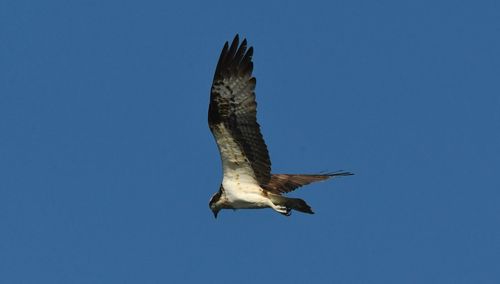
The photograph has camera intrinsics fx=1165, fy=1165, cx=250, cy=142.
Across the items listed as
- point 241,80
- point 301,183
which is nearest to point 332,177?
point 301,183

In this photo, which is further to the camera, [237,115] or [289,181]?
[289,181]

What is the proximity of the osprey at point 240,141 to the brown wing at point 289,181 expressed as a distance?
0.03m

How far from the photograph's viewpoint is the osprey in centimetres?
1512

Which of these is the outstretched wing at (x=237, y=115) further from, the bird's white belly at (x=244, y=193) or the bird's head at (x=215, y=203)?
the bird's head at (x=215, y=203)

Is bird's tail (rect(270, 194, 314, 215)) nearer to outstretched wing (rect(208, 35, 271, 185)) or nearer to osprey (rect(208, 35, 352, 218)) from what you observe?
osprey (rect(208, 35, 352, 218))

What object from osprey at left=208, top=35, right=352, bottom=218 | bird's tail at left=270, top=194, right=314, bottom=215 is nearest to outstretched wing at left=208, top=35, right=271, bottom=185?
osprey at left=208, top=35, right=352, bottom=218

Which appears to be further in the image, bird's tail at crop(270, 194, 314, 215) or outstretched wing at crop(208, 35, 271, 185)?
bird's tail at crop(270, 194, 314, 215)

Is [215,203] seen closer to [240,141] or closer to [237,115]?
[240,141]

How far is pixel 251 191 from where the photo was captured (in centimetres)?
1598

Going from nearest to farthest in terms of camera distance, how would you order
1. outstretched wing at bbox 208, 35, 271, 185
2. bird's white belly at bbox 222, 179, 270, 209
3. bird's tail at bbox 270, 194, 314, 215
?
outstretched wing at bbox 208, 35, 271, 185
bird's tail at bbox 270, 194, 314, 215
bird's white belly at bbox 222, 179, 270, 209

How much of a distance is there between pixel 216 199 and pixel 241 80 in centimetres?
199

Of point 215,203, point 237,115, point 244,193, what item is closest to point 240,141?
point 237,115

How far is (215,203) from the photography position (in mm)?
16344

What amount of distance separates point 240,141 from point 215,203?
1263 mm
